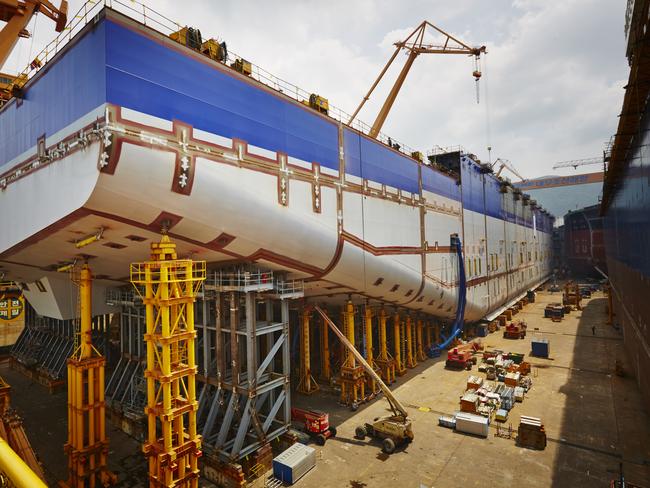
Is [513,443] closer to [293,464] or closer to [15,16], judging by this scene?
[293,464]

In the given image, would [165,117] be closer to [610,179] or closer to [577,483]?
[577,483]

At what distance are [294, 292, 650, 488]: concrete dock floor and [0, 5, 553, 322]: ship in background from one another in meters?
9.24

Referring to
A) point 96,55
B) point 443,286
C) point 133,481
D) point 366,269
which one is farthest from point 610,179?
point 133,481

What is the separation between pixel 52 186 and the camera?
55.3ft

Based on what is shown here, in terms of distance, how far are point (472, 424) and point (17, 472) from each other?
85.2ft

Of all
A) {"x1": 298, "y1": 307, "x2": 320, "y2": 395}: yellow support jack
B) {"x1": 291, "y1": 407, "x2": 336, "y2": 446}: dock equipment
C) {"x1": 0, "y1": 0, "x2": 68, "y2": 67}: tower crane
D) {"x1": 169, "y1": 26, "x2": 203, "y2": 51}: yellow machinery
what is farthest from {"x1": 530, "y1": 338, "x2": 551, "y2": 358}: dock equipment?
{"x1": 0, "y1": 0, "x2": 68, "y2": 67}: tower crane

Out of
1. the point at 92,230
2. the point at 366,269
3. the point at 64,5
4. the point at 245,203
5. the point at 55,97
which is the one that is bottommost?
the point at 366,269

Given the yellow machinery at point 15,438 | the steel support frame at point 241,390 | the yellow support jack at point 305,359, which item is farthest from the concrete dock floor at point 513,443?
the yellow machinery at point 15,438

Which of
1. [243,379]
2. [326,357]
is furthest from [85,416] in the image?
[326,357]

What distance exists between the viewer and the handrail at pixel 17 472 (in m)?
3.53

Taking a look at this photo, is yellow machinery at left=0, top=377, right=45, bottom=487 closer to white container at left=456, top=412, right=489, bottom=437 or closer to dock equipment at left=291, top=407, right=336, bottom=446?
dock equipment at left=291, top=407, right=336, bottom=446

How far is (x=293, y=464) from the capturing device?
19.6 m

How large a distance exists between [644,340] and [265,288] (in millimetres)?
24469

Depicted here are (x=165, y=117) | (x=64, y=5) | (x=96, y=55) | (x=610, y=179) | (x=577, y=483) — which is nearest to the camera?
(x=96, y=55)
